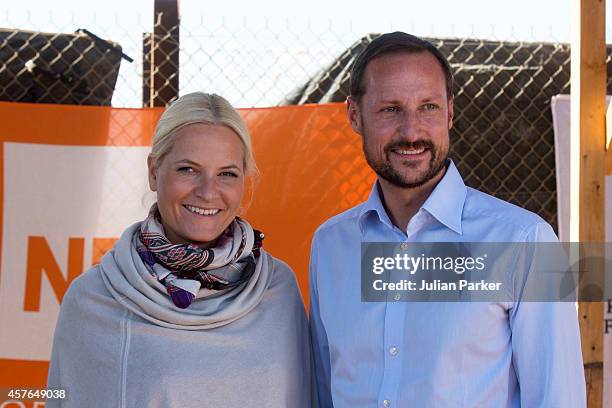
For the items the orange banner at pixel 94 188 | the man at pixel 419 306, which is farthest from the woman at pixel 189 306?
the orange banner at pixel 94 188

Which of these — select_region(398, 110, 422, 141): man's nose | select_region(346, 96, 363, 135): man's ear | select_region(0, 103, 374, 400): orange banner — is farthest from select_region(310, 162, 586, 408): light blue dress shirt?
select_region(0, 103, 374, 400): orange banner

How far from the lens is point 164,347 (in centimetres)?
215

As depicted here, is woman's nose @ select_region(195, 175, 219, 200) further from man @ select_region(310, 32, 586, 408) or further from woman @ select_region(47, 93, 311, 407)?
man @ select_region(310, 32, 586, 408)

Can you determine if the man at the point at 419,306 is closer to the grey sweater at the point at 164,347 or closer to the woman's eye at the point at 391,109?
the woman's eye at the point at 391,109

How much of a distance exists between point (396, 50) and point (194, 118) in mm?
596

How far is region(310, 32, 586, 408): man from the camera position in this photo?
6.24 ft

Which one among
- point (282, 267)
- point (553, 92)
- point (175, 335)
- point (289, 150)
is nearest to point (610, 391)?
point (553, 92)

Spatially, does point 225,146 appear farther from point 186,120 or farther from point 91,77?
point 91,77

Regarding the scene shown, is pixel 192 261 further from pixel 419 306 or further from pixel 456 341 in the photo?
pixel 456 341

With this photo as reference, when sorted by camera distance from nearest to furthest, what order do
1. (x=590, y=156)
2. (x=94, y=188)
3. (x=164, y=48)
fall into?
(x=590, y=156) < (x=94, y=188) < (x=164, y=48)

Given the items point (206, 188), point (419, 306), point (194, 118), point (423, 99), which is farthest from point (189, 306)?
point (423, 99)

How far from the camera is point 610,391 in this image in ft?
13.0

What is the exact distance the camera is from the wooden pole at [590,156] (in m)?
3.44

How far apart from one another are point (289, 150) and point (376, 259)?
160 cm
